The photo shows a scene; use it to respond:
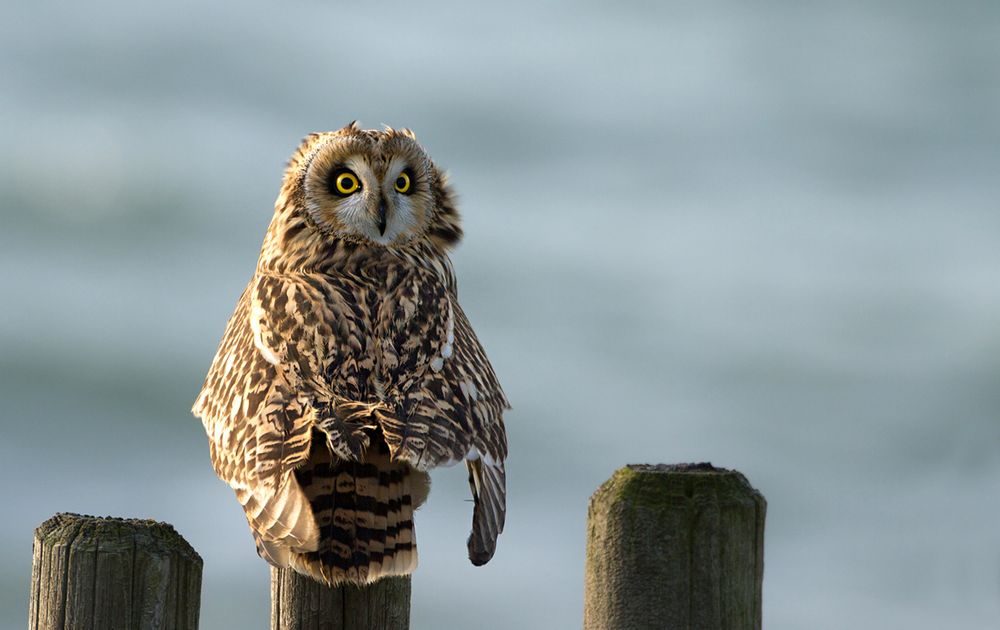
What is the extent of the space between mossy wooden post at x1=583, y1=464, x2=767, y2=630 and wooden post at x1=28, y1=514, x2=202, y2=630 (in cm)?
128

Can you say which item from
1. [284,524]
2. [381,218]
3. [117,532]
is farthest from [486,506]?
[381,218]

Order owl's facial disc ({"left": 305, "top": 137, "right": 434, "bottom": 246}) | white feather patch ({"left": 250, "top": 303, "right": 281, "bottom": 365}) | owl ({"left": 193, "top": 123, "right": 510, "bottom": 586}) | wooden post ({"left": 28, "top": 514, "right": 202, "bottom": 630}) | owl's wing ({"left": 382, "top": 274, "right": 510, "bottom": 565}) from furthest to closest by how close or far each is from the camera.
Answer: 1. owl's facial disc ({"left": 305, "top": 137, "right": 434, "bottom": 246})
2. white feather patch ({"left": 250, "top": 303, "right": 281, "bottom": 365})
3. owl's wing ({"left": 382, "top": 274, "right": 510, "bottom": 565})
4. owl ({"left": 193, "top": 123, "right": 510, "bottom": 586})
5. wooden post ({"left": 28, "top": 514, "right": 202, "bottom": 630})

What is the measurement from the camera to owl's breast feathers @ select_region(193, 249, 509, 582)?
4.00 metres

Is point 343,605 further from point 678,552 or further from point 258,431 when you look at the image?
point 678,552

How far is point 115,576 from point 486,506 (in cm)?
138

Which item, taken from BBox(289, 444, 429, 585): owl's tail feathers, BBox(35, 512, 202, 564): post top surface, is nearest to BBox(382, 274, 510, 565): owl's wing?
BBox(289, 444, 429, 585): owl's tail feathers

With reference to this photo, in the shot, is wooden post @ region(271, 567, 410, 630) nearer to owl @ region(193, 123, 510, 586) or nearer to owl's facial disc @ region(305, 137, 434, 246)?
owl @ region(193, 123, 510, 586)

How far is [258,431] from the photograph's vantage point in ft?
14.2

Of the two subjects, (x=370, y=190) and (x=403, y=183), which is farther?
(x=403, y=183)

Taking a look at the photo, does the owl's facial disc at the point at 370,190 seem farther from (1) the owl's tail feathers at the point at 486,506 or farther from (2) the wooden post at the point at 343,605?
(2) the wooden post at the point at 343,605

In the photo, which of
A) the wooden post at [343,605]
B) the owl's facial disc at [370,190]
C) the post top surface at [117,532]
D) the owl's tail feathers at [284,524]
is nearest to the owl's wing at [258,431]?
the owl's tail feathers at [284,524]

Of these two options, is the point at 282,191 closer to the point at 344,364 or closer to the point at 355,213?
the point at 355,213

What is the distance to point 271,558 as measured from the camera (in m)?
3.85

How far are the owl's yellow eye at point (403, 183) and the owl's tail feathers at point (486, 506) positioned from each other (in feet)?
5.55
